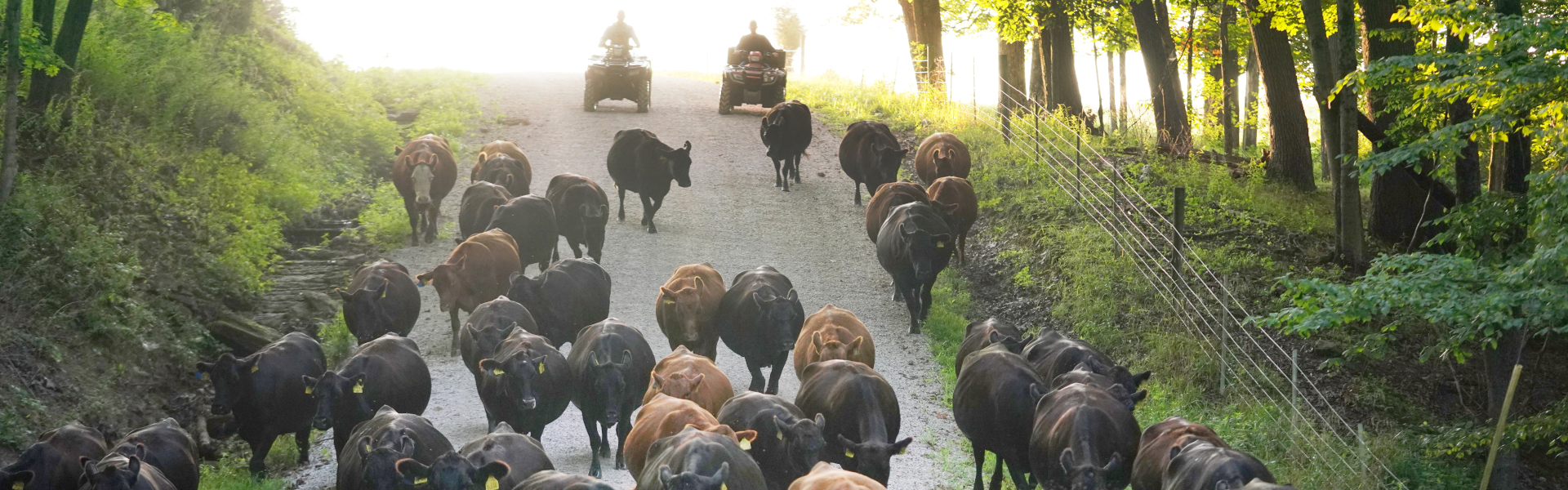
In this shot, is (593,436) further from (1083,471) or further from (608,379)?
(1083,471)

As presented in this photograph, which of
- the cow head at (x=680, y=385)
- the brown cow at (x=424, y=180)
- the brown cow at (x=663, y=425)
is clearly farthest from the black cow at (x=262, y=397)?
the brown cow at (x=424, y=180)

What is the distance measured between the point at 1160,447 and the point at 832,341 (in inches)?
133

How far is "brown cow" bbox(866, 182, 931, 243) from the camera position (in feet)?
53.1

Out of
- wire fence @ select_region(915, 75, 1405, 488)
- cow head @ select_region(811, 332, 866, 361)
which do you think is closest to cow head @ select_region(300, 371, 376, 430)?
cow head @ select_region(811, 332, 866, 361)

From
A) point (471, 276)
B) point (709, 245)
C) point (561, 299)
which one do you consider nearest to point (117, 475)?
point (561, 299)

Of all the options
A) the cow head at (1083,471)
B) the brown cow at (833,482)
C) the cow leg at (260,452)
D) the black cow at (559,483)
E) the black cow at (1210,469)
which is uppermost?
the black cow at (559,483)

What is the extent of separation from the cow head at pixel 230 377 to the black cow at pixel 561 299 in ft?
9.62

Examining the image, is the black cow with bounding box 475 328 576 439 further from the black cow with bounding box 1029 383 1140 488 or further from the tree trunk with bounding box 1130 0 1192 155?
the tree trunk with bounding box 1130 0 1192 155

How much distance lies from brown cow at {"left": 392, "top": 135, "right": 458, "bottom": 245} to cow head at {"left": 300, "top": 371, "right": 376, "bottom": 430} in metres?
6.66

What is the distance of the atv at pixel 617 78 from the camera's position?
26078mm

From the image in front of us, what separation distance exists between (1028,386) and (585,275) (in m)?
5.40

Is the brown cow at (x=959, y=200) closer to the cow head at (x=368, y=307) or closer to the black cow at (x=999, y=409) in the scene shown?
the black cow at (x=999, y=409)

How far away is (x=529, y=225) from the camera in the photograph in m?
14.6

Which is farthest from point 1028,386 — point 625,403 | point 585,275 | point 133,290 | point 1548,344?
point 133,290
